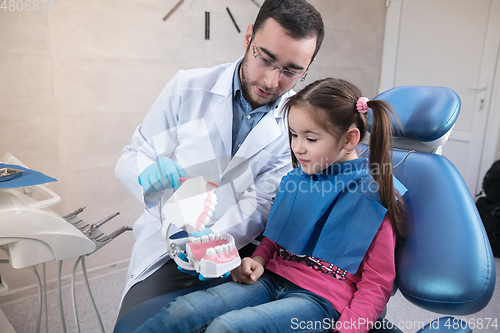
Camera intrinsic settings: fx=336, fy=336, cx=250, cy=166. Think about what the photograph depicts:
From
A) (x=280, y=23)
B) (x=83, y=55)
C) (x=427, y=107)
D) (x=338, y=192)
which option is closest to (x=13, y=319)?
(x=83, y=55)

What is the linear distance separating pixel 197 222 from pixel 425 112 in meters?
0.70

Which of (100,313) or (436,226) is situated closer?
(436,226)

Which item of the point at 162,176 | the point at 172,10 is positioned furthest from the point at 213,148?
the point at 172,10

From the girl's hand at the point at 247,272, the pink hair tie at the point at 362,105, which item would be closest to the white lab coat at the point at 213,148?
the girl's hand at the point at 247,272

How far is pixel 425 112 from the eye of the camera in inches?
37.2

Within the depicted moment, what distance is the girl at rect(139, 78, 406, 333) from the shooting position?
0.83m

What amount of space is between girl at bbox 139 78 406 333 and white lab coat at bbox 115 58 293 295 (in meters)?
0.23

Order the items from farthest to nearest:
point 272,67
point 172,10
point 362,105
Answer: point 172,10 < point 272,67 < point 362,105

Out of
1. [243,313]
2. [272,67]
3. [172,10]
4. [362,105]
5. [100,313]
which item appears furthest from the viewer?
[172,10]

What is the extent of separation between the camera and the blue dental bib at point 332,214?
0.91 m

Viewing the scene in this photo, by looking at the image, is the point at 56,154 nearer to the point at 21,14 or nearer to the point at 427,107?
the point at 21,14

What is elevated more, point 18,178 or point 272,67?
point 272,67

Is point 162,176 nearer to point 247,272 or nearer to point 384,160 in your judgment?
point 247,272

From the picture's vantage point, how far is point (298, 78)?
1157 millimetres
